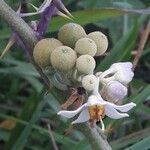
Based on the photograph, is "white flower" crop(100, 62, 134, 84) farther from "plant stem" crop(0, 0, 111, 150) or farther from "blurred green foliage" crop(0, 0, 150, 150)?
"blurred green foliage" crop(0, 0, 150, 150)

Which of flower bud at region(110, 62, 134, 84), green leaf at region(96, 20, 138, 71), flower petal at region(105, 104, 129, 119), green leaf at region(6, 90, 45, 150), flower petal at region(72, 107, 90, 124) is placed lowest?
green leaf at region(6, 90, 45, 150)

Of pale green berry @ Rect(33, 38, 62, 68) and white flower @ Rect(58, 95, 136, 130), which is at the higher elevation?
pale green berry @ Rect(33, 38, 62, 68)

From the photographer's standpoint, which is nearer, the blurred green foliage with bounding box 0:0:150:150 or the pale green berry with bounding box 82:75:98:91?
the pale green berry with bounding box 82:75:98:91

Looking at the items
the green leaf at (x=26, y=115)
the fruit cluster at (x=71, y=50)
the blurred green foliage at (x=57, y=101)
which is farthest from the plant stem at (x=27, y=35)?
the green leaf at (x=26, y=115)

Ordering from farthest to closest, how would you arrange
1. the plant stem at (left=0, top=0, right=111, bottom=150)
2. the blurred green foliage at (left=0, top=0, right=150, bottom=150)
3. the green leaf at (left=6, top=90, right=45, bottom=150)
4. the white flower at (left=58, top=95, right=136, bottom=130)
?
1. the green leaf at (left=6, top=90, right=45, bottom=150)
2. the blurred green foliage at (left=0, top=0, right=150, bottom=150)
3. the plant stem at (left=0, top=0, right=111, bottom=150)
4. the white flower at (left=58, top=95, right=136, bottom=130)

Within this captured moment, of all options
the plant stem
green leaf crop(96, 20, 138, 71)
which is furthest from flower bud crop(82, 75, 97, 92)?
green leaf crop(96, 20, 138, 71)

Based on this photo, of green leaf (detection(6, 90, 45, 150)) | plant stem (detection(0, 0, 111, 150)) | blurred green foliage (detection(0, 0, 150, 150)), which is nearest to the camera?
plant stem (detection(0, 0, 111, 150))

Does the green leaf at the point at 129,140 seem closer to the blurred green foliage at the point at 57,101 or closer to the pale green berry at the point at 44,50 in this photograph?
the blurred green foliage at the point at 57,101
